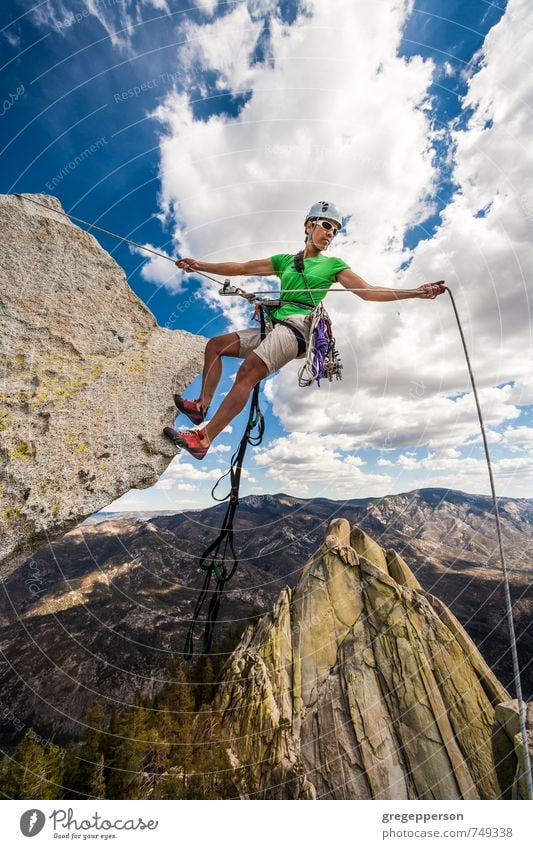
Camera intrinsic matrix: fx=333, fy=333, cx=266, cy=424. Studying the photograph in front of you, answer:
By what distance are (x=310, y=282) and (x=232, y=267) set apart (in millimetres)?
1125

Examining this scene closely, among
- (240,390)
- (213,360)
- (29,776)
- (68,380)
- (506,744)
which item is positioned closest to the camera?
(68,380)

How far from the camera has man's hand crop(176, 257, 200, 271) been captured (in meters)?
4.29

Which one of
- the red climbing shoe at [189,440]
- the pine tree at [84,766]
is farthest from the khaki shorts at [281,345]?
the pine tree at [84,766]

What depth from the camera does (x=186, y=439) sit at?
Result: 3990mm

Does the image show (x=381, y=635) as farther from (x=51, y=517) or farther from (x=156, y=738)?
(x=51, y=517)

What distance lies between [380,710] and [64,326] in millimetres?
26143

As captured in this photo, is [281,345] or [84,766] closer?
[281,345]

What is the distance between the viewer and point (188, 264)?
4324 millimetres

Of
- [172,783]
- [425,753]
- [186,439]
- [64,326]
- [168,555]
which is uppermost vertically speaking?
[64,326]

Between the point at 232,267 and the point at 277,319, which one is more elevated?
the point at 232,267

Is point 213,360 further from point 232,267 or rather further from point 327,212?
point 327,212

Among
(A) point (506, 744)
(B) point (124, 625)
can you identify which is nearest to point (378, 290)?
(A) point (506, 744)

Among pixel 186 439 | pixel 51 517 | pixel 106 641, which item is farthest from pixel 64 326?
pixel 106 641

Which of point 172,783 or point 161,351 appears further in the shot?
point 172,783
